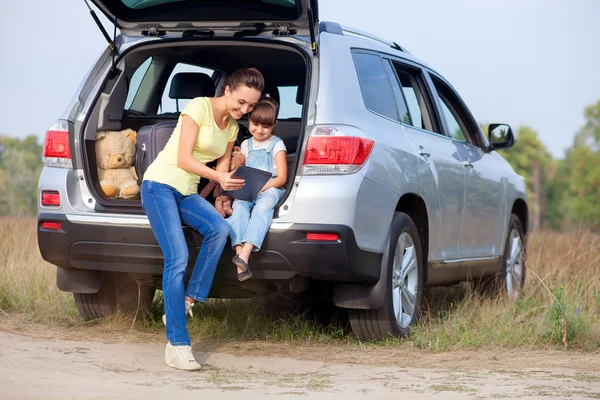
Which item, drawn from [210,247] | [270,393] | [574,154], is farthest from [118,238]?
[574,154]

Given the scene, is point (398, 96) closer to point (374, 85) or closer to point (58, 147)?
point (374, 85)

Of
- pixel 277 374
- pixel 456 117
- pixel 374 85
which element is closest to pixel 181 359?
pixel 277 374

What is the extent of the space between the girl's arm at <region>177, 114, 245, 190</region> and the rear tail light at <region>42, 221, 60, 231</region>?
32.0 inches

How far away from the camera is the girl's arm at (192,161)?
5031 millimetres

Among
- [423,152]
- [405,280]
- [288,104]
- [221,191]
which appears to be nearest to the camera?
[221,191]

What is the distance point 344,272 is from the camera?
16.6ft

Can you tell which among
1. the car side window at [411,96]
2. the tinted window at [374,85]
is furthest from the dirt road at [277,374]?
the car side window at [411,96]

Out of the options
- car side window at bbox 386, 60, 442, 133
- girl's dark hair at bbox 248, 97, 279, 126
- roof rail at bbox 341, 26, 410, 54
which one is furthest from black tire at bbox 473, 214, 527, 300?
girl's dark hair at bbox 248, 97, 279, 126

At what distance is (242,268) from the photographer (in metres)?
5.00

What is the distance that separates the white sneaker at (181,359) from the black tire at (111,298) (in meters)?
→ 1.05

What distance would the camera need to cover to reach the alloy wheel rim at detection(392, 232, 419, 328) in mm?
5728

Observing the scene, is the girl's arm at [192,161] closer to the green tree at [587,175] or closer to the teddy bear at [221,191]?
the teddy bear at [221,191]

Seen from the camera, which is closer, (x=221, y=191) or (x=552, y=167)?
(x=221, y=191)

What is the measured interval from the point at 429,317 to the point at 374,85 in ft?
5.01
